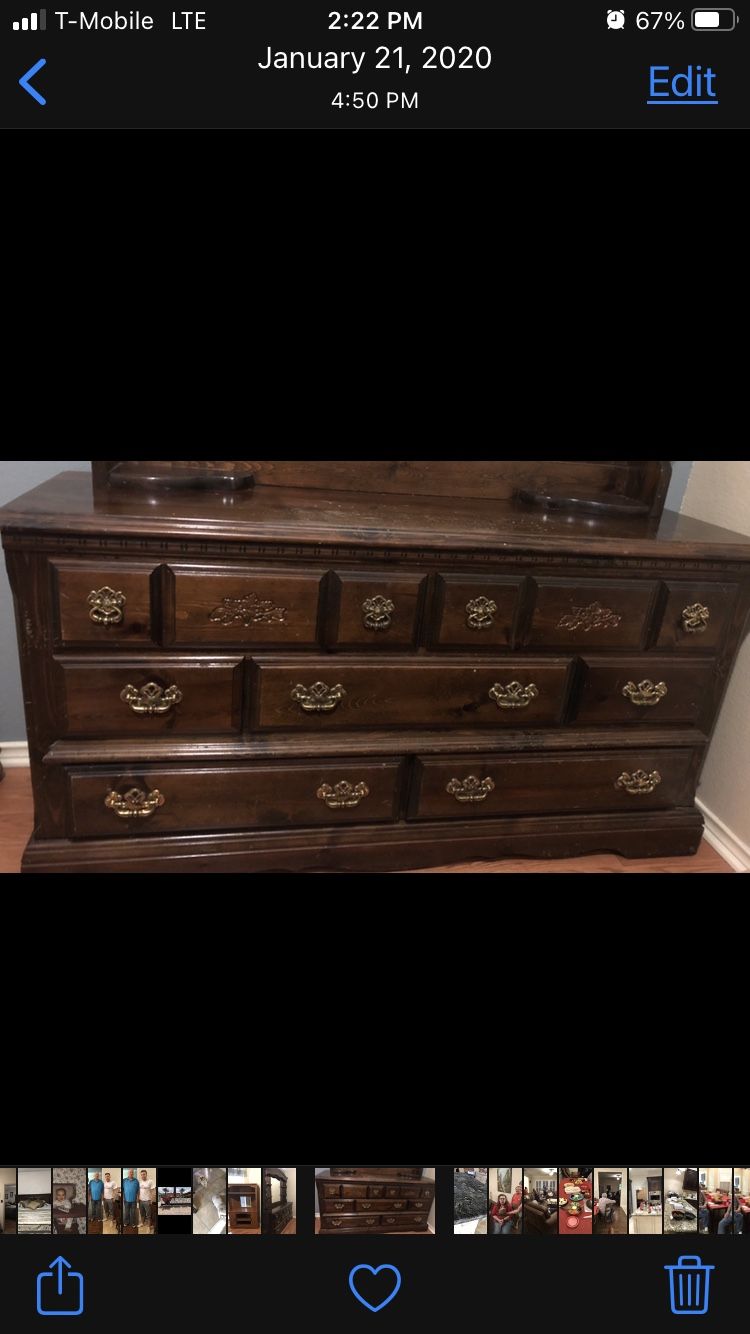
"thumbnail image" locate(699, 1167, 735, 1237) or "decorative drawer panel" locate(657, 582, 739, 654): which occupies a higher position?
"decorative drawer panel" locate(657, 582, 739, 654)

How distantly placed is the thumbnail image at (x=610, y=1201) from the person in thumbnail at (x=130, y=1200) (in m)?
0.63

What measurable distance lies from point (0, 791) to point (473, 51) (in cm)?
216

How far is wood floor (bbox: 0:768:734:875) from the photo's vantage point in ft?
6.61

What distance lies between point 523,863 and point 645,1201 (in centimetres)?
109

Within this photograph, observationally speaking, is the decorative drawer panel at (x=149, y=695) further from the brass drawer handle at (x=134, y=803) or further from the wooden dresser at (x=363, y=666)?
the brass drawer handle at (x=134, y=803)

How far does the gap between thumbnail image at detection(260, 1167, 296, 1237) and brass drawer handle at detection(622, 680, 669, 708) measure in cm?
144

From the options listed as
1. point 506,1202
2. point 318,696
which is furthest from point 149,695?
point 506,1202

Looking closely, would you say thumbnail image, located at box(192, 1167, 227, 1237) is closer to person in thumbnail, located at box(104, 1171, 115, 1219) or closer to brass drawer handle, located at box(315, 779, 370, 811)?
person in thumbnail, located at box(104, 1171, 115, 1219)

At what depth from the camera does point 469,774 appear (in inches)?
78.0

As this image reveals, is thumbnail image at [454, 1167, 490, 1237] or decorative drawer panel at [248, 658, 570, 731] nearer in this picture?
thumbnail image at [454, 1167, 490, 1237]

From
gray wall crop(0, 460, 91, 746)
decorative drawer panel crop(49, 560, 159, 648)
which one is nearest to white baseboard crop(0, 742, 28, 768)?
gray wall crop(0, 460, 91, 746)

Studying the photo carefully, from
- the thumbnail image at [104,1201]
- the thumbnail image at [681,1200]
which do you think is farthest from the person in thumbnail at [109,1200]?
the thumbnail image at [681,1200]

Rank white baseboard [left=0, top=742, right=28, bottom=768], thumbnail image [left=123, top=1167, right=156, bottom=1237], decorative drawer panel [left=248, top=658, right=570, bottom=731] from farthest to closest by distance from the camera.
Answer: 1. white baseboard [left=0, top=742, right=28, bottom=768]
2. decorative drawer panel [left=248, top=658, right=570, bottom=731]
3. thumbnail image [left=123, top=1167, right=156, bottom=1237]

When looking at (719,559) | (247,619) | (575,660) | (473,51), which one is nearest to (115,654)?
(247,619)
